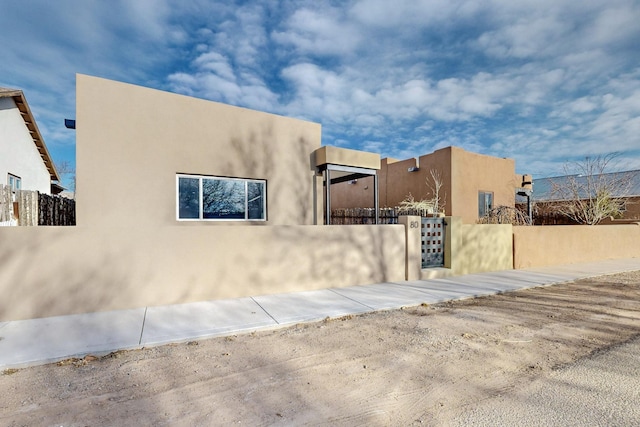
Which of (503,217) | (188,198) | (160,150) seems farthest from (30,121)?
(503,217)

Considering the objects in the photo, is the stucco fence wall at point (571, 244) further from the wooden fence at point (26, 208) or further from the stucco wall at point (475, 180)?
the wooden fence at point (26, 208)

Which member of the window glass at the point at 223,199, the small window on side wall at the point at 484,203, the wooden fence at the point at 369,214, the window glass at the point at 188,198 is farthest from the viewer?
the small window on side wall at the point at 484,203

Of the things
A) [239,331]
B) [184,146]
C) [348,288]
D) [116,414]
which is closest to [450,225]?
[348,288]

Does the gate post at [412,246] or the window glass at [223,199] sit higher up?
the window glass at [223,199]

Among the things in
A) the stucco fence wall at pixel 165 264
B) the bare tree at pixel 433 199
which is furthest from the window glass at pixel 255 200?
the bare tree at pixel 433 199

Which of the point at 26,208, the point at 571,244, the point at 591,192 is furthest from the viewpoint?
the point at 591,192

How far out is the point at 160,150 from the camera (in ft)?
23.9

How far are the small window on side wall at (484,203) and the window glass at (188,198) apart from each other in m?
13.3

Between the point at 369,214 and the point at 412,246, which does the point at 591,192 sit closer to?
the point at 369,214

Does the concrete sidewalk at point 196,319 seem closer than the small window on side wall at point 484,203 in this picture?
Yes

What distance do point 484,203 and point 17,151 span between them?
21.7m

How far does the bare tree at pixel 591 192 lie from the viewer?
17.1 m

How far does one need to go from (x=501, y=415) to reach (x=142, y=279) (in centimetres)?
550

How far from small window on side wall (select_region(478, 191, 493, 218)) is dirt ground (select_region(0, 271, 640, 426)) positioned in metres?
10.8
